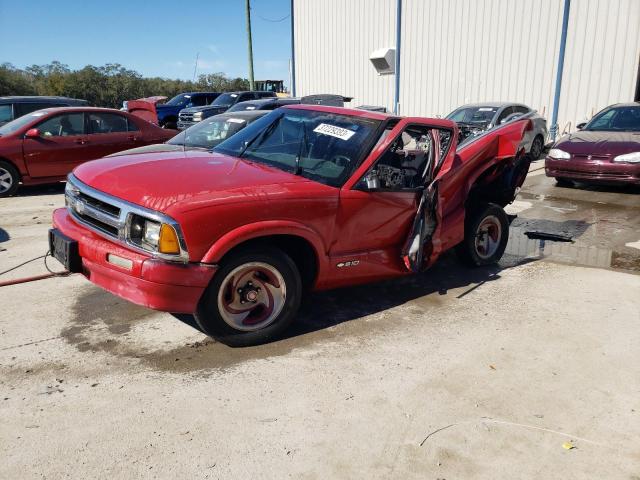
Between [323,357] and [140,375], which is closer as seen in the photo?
[140,375]

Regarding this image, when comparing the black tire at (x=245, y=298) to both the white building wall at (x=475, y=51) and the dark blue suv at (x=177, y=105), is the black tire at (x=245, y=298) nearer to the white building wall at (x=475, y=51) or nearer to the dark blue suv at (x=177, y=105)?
the white building wall at (x=475, y=51)

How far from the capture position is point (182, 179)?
3.70 m

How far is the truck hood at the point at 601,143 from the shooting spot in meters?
9.51

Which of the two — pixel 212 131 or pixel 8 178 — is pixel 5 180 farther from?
pixel 212 131

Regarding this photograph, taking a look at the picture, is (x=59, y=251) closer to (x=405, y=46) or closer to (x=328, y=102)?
(x=328, y=102)

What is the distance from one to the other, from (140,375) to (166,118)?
19228 mm

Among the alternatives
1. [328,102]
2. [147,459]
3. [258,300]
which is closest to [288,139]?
[258,300]

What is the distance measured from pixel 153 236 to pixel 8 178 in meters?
7.39

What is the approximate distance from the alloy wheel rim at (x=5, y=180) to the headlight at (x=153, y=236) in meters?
7.18

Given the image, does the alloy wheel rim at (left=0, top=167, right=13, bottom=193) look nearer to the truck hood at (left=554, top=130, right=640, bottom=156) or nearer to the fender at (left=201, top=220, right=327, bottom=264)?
the fender at (left=201, top=220, right=327, bottom=264)

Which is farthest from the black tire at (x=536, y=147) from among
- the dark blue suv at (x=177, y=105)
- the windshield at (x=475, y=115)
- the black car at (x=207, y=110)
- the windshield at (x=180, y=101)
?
the windshield at (x=180, y=101)

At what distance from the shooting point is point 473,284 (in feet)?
17.5

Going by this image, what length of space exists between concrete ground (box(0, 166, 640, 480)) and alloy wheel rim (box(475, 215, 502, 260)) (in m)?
0.58

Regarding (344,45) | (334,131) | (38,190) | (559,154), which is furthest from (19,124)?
Answer: (344,45)
